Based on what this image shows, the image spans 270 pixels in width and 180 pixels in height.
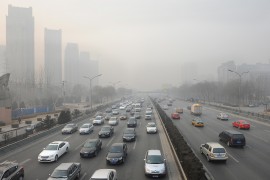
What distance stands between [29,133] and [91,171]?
17.5m

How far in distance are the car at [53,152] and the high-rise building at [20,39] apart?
9324cm

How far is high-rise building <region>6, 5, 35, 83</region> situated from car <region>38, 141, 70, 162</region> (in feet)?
306

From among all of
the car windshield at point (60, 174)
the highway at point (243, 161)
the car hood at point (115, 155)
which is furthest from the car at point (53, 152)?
the highway at point (243, 161)

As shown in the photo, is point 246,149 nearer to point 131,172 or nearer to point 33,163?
point 131,172

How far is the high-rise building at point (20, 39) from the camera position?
Result: 121150 millimetres

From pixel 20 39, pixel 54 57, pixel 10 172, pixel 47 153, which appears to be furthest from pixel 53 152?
pixel 54 57

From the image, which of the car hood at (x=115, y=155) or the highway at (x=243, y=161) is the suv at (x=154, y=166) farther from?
the highway at (x=243, y=161)

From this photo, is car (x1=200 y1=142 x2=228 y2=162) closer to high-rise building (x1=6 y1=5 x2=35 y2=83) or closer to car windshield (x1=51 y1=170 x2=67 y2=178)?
car windshield (x1=51 y1=170 x2=67 y2=178)

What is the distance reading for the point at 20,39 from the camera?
129 metres

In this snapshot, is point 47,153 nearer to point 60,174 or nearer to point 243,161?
point 60,174

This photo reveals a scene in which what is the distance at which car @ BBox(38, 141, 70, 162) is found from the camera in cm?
2181

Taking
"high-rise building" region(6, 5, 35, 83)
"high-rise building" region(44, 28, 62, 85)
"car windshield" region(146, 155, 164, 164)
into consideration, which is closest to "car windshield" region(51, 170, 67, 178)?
"car windshield" region(146, 155, 164, 164)

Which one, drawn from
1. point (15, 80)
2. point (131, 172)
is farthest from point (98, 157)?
point (15, 80)

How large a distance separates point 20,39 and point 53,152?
118628 millimetres
